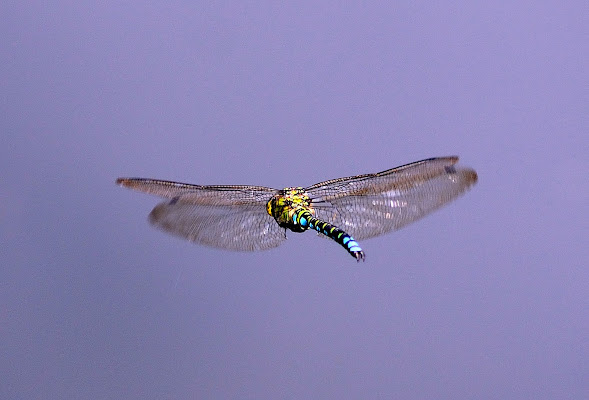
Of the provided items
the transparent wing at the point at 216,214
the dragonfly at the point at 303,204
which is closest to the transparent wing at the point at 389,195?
the dragonfly at the point at 303,204

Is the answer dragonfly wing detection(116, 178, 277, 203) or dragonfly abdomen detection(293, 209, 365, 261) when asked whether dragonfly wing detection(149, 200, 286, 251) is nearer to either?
dragonfly wing detection(116, 178, 277, 203)

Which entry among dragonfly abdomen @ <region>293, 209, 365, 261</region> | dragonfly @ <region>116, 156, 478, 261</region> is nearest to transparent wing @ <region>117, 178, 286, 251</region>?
dragonfly @ <region>116, 156, 478, 261</region>

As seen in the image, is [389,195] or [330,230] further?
[389,195]

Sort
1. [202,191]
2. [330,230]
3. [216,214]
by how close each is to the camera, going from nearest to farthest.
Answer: [330,230]
[202,191]
[216,214]

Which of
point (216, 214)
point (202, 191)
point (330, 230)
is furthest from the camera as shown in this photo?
point (216, 214)

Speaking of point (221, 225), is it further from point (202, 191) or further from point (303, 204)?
point (303, 204)

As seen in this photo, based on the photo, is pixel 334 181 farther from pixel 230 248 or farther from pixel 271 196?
pixel 230 248

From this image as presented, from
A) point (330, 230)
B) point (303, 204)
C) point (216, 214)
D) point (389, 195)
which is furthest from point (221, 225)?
point (389, 195)
